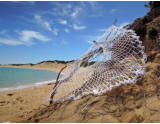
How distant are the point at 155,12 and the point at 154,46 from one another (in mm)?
4025

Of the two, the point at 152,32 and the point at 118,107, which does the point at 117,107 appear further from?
the point at 152,32

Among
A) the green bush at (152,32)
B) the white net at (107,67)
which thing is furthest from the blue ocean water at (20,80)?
the green bush at (152,32)

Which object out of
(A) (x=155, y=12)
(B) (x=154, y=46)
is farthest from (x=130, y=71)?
(A) (x=155, y=12)

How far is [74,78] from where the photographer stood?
2918 mm

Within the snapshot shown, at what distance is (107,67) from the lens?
2672 mm

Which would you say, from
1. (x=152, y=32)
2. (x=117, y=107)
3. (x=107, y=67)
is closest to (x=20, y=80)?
(x=107, y=67)

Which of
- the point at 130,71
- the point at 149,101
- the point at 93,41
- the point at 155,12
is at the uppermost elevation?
the point at 155,12

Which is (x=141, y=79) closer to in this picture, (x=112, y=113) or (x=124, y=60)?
(x=124, y=60)

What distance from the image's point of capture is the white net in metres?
2.25

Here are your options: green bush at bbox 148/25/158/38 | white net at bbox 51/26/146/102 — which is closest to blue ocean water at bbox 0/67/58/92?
white net at bbox 51/26/146/102

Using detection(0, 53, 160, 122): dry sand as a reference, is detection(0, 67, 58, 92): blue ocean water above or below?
above

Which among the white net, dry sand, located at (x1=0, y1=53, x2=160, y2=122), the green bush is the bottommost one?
dry sand, located at (x1=0, y1=53, x2=160, y2=122)

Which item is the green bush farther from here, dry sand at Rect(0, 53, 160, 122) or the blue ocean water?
the blue ocean water

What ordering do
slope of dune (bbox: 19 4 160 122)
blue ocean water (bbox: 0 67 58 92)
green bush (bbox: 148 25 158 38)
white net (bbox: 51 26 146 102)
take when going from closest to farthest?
1. slope of dune (bbox: 19 4 160 122)
2. white net (bbox: 51 26 146 102)
3. green bush (bbox: 148 25 158 38)
4. blue ocean water (bbox: 0 67 58 92)
